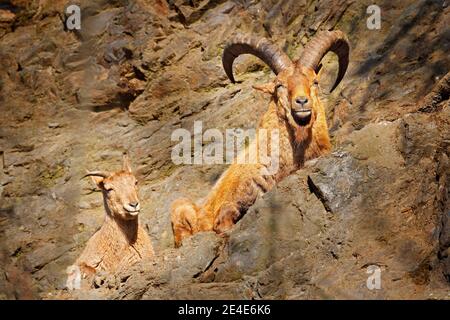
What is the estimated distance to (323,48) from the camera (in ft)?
43.9

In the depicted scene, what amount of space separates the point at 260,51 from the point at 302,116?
134 cm

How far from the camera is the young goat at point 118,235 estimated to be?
12.8m

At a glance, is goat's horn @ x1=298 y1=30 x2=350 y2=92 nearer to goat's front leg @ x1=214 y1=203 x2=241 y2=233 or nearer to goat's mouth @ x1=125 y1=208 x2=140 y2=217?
goat's front leg @ x1=214 y1=203 x2=241 y2=233

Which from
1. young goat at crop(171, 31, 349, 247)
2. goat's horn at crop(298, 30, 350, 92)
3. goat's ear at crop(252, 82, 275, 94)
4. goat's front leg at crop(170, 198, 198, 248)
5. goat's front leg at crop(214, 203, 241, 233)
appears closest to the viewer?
goat's front leg at crop(214, 203, 241, 233)

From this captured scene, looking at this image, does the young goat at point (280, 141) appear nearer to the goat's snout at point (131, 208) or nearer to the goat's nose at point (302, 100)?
the goat's nose at point (302, 100)

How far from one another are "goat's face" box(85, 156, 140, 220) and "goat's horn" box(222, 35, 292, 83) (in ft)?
7.59

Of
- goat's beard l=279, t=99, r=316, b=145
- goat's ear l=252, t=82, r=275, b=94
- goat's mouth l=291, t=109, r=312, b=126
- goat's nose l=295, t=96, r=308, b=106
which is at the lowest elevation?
goat's beard l=279, t=99, r=316, b=145

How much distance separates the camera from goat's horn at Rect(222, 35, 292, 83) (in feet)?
43.5

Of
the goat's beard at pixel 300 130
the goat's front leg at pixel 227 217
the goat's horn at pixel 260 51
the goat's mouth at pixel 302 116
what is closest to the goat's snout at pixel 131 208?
the goat's front leg at pixel 227 217

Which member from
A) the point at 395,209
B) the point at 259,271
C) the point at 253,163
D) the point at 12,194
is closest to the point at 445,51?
the point at 253,163

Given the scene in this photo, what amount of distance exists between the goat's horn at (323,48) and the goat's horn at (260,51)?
0.85 ft

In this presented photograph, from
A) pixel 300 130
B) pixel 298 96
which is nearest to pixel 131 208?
pixel 300 130

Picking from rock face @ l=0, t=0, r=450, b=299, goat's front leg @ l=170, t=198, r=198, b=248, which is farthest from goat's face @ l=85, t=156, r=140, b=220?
rock face @ l=0, t=0, r=450, b=299
